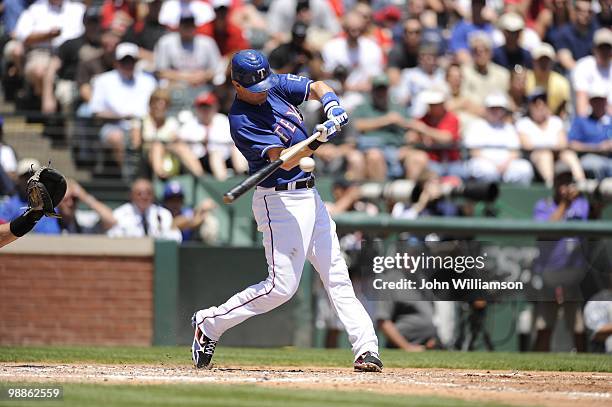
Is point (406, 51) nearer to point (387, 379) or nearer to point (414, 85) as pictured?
point (414, 85)

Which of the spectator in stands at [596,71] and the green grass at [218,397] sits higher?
the spectator in stands at [596,71]

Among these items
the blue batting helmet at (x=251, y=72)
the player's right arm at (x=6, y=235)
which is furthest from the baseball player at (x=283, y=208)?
the player's right arm at (x=6, y=235)

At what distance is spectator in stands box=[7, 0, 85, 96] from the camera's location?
48.2 ft

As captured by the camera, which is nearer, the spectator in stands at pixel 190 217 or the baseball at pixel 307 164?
the baseball at pixel 307 164

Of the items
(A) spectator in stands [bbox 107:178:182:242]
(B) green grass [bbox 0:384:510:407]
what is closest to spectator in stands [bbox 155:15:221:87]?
(A) spectator in stands [bbox 107:178:182:242]

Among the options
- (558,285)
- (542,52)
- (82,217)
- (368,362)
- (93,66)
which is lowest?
(558,285)

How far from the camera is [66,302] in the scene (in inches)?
502

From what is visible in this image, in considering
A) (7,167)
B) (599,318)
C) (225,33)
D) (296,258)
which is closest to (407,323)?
(599,318)

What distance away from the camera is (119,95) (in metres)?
14.6

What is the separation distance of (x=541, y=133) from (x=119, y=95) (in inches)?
196

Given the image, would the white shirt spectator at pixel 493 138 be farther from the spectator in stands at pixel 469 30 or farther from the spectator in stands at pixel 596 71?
the spectator in stands at pixel 469 30

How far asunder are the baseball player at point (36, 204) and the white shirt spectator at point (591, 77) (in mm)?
8729

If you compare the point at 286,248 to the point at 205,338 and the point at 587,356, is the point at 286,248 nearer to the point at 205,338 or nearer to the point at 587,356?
the point at 205,338

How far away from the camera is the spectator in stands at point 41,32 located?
14703 millimetres
